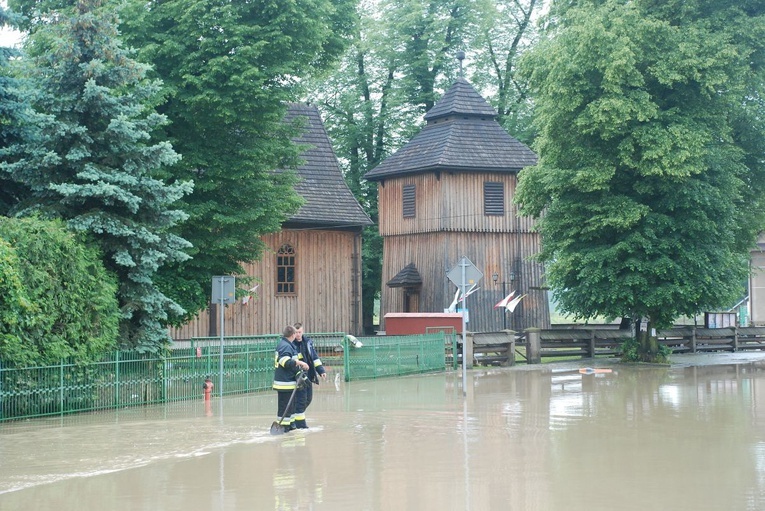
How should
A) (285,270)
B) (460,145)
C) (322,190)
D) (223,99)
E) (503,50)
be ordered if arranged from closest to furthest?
1. (223,99)
2. (285,270)
3. (322,190)
4. (460,145)
5. (503,50)

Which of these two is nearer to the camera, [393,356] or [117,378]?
[117,378]

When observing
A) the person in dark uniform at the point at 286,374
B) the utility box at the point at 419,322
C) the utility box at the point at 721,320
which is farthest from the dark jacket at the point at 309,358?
the utility box at the point at 721,320

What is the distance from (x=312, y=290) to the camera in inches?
1594

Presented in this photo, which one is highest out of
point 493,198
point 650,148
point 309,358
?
point 493,198

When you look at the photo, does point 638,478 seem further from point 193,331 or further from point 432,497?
point 193,331

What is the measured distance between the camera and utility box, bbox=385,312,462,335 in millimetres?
33562

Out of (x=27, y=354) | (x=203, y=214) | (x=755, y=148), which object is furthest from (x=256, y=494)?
(x=755, y=148)

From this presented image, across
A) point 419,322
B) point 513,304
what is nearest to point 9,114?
point 419,322

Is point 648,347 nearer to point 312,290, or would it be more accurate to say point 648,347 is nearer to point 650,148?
point 650,148

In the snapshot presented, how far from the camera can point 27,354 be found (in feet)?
58.2

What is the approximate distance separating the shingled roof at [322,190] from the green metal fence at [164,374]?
1241 centimetres

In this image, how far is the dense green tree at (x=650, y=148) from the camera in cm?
3002

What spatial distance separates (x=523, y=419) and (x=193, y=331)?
899 inches

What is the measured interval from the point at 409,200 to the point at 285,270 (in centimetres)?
794
